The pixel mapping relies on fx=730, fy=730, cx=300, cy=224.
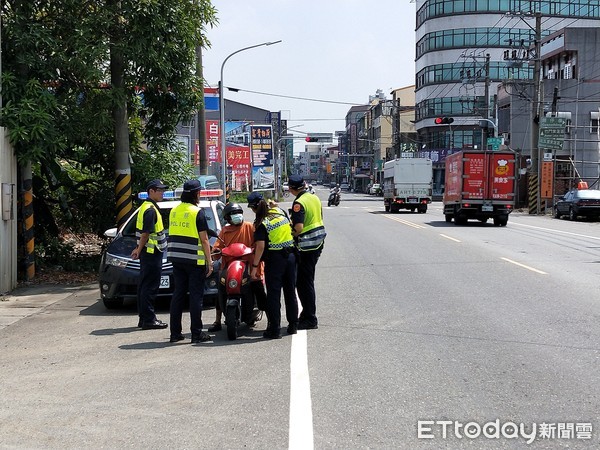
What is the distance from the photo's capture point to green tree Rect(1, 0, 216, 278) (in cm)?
1307

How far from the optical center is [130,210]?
1540cm

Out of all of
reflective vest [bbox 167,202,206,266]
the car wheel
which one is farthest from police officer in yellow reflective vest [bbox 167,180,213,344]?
the car wheel

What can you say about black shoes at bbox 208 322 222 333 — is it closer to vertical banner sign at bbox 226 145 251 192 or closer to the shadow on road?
the shadow on road

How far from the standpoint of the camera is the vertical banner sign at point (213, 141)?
3716 cm

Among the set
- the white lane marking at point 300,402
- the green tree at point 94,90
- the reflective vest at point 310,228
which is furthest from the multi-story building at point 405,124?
the white lane marking at point 300,402

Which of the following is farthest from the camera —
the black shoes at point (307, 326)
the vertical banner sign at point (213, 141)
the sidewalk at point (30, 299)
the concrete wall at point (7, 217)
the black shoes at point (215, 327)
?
the vertical banner sign at point (213, 141)

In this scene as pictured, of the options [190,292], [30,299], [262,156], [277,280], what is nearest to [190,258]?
[190,292]

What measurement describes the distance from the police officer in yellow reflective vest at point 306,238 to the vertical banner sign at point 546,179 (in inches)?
1348

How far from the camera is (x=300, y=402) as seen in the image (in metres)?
5.74

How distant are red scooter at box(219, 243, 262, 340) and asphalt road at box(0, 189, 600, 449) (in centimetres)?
26

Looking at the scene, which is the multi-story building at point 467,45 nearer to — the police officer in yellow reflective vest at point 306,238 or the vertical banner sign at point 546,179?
the vertical banner sign at point 546,179

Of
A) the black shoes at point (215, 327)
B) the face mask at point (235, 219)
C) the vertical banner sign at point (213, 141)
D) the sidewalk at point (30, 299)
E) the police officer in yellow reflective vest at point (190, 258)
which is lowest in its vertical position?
the sidewalk at point (30, 299)

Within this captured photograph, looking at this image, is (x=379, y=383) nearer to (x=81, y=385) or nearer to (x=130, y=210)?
(x=81, y=385)

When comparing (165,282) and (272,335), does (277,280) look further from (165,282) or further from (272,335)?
(165,282)
